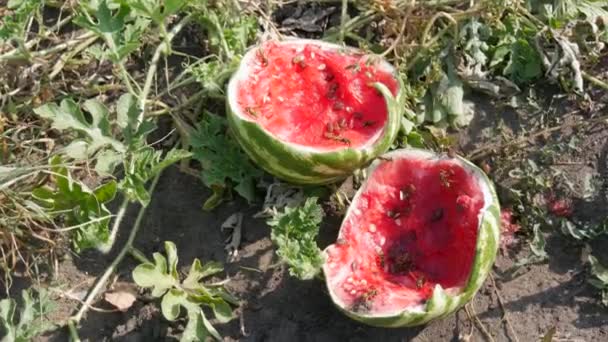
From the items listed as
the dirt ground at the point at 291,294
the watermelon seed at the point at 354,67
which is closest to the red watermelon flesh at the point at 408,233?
the dirt ground at the point at 291,294

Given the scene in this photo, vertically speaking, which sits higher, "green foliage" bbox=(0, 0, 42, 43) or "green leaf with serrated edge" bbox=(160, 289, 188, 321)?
"green foliage" bbox=(0, 0, 42, 43)

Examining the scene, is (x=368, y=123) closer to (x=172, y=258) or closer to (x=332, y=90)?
(x=332, y=90)

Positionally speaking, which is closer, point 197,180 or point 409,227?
point 409,227

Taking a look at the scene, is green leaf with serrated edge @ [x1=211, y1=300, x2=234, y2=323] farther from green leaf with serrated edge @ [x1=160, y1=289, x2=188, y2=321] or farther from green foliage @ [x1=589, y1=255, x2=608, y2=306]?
green foliage @ [x1=589, y1=255, x2=608, y2=306]

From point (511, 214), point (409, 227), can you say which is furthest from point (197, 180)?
point (511, 214)

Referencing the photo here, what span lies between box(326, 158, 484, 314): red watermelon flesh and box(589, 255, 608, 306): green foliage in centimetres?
61

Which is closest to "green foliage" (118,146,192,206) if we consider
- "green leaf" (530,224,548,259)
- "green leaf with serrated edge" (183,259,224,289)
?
"green leaf with serrated edge" (183,259,224,289)

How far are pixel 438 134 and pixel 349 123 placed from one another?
49cm

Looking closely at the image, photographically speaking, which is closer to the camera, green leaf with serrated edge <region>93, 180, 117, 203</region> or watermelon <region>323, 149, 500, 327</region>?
watermelon <region>323, 149, 500, 327</region>

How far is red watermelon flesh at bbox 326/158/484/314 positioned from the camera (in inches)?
146

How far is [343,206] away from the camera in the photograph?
4.02m

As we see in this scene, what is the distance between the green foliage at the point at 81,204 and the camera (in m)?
3.75

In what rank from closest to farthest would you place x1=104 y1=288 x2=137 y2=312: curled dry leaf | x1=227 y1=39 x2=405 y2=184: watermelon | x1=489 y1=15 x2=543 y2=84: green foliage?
x1=227 y1=39 x2=405 y2=184: watermelon, x1=104 y1=288 x2=137 y2=312: curled dry leaf, x1=489 y1=15 x2=543 y2=84: green foliage

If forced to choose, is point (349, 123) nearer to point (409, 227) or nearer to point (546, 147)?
point (409, 227)
